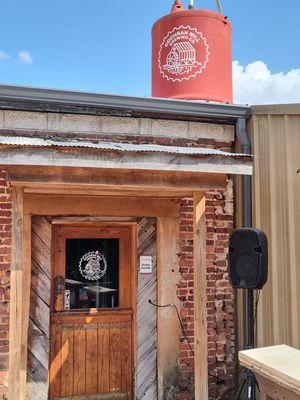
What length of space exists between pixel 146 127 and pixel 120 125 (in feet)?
1.01

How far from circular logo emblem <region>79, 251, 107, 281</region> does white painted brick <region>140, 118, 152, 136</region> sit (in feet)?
4.97

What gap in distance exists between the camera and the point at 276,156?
5.55m

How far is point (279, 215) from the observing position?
5508mm

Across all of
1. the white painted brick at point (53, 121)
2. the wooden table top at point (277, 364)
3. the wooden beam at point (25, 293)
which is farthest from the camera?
the white painted brick at point (53, 121)

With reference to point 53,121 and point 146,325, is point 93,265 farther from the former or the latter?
point 53,121

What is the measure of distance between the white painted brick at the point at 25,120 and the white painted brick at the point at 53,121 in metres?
0.04

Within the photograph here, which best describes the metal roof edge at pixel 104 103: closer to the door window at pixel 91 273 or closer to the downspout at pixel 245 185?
the downspout at pixel 245 185

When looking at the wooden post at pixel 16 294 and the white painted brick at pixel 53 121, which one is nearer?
the wooden post at pixel 16 294

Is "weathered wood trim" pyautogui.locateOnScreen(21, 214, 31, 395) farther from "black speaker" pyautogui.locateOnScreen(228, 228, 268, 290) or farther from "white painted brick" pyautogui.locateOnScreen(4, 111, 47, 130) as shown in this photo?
"black speaker" pyautogui.locateOnScreen(228, 228, 268, 290)

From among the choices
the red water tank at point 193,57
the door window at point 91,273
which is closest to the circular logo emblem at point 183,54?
the red water tank at point 193,57

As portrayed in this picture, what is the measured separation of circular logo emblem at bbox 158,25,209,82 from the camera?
7348 millimetres

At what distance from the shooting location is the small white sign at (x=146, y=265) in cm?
559

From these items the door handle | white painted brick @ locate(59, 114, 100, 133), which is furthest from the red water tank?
the door handle

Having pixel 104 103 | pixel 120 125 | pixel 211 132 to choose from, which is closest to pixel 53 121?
pixel 104 103
